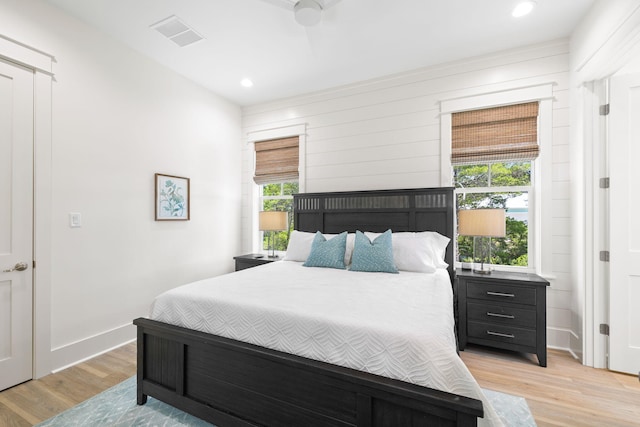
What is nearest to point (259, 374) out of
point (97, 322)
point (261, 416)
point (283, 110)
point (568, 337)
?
point (261, 416)

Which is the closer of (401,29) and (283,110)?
(401,29)

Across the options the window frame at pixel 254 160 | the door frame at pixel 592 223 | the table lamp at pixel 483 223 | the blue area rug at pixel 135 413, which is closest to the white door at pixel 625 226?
the door frame at pixel 592 223

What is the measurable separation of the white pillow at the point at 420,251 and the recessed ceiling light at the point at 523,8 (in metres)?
2.05

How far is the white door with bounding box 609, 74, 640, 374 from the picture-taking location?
7.76ft

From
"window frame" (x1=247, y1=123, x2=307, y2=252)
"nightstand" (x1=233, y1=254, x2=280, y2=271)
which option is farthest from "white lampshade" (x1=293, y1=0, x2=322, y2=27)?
"nightstand" (x1=233, y1=254, x2=280, y2=271)

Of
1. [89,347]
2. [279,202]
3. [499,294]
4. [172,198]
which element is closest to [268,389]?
[89,347]

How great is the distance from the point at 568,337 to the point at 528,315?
609 mm

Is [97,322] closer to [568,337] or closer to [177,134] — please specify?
[177,134]

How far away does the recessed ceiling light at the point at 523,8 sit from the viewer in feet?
7.74

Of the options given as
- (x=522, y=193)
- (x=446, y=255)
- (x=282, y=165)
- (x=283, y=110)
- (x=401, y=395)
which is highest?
(x=283, y=110)

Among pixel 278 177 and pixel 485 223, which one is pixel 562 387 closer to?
pixel 485 223

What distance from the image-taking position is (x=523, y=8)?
2.41 metres

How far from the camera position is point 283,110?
4234 mm

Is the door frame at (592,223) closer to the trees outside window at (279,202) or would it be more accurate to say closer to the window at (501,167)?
the window at (501,167)
